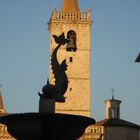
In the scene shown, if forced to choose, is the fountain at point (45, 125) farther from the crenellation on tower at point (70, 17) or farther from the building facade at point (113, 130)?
the crenellation on tower at point (70, 17)

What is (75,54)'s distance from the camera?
160ft

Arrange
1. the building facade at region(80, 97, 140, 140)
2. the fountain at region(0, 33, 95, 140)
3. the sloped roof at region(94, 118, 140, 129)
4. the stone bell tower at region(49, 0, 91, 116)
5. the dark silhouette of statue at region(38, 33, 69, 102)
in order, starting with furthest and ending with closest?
the sloped roof at region(94, 118, 140, 129) < the stone bell tower at region(49, 0, 91, 116) < the building facade at region(80, 97, 140, 140) < the dark silhouette of statue at region(38, 33, 69, 102) < the fountain at region(0, 33, 95, 140)

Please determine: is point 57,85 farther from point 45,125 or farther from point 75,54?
point 75,54

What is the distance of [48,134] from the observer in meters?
12.6

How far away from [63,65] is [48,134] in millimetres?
2147

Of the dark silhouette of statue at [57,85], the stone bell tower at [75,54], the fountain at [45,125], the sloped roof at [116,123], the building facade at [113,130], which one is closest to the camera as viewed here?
the fountain at [45,125]

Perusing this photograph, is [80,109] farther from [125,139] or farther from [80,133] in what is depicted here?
[80,133]

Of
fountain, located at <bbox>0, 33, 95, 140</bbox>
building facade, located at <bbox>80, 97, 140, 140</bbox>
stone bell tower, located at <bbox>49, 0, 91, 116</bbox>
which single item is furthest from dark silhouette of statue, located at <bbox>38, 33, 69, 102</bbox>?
stone bell tower, located at <bbox>49, 0, 91, 116</bbox>

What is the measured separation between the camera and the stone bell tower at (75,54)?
157 feet

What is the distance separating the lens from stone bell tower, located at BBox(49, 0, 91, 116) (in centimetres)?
4781

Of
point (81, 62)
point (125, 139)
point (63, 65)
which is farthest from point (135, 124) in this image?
point (63, 65)

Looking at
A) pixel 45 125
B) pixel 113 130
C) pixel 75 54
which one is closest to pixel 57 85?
pixel 45 125

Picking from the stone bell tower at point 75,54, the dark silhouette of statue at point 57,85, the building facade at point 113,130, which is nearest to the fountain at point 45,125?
the dark silhouette of statue at point 57,85

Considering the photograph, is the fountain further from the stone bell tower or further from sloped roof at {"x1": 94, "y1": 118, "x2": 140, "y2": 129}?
sloped roof at {"x1": 94, "y1": 118, "x2": 140, "y2": 129}
